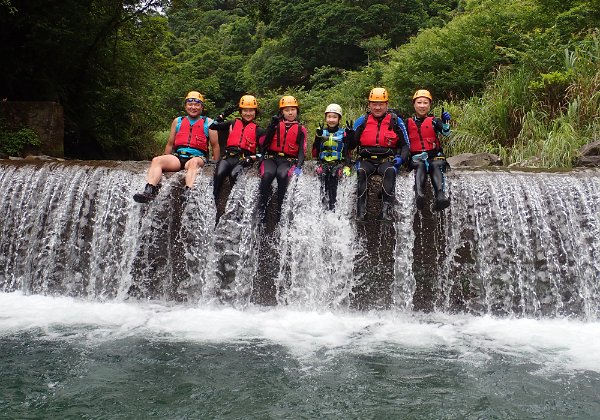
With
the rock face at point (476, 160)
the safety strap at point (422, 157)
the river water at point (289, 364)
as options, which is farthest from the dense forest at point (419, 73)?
the river water at point (289, 364)

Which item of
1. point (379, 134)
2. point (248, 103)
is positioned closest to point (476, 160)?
point (379, 134)

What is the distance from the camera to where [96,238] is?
6910mm

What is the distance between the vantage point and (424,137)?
670cm

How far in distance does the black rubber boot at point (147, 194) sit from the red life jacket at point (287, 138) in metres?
1.48

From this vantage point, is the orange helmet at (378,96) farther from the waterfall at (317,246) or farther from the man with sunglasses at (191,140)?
the man with sunglasses at (191,140)

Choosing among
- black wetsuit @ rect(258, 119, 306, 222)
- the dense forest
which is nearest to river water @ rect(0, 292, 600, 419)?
black wetsuit @ rect(258, 119, 306, 222)

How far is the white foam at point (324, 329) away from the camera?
5020 millimetres

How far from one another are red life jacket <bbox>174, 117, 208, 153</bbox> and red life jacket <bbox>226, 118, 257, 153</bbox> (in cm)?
41

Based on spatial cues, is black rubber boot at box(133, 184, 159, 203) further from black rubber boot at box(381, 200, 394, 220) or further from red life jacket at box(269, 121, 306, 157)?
black rubber boot at box(381, 200, 394, 220)

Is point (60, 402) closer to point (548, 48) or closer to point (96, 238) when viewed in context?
point (96, 238)

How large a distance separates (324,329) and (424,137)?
8.33 feet

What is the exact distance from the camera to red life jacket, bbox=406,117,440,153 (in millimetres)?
6688

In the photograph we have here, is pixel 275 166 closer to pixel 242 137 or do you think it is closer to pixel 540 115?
pixel 242 137

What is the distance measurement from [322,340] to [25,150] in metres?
7.24
